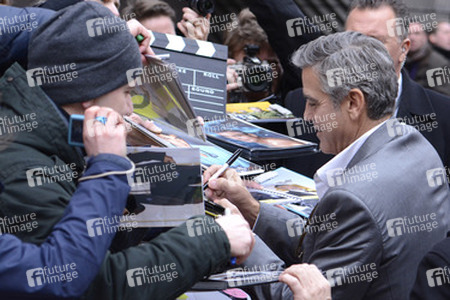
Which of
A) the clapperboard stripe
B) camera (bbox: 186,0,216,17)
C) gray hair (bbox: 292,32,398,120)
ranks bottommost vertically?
gray hair (bbox: 292,32,398,120)

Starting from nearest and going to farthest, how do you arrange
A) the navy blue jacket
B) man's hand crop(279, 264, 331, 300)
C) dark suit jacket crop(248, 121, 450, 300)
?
the navy blue jacket, man's hand crop(279, 264, 331, 300), dark suit jacket crop(248, 121, 450, 300)

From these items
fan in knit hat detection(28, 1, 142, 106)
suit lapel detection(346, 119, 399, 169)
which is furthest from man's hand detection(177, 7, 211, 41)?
fan in knit hat detection(28, 1, 142, 106)

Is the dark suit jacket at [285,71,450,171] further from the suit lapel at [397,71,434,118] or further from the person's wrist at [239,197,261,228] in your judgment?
the person's wrist at [239,197,261,228]

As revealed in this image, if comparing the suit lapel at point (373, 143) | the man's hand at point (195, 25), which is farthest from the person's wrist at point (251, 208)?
the man's hand at point (195, 25)

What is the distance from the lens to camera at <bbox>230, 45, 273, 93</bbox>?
4.46 m

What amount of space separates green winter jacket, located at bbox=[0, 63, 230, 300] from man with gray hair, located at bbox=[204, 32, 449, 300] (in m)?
0.45

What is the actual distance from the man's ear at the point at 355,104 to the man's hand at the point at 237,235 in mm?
934

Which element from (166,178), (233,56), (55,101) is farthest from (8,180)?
(233,56)

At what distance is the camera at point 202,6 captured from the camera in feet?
12.4

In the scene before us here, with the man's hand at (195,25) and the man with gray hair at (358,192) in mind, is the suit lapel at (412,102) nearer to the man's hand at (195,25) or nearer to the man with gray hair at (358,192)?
the man with gray hair at (358,192)

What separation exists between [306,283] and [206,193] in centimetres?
80

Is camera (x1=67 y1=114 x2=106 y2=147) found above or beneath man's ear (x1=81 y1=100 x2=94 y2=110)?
beneath

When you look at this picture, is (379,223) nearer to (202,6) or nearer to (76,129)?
(76,129)

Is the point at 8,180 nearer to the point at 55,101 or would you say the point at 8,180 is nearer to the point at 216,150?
the point at 55,101
